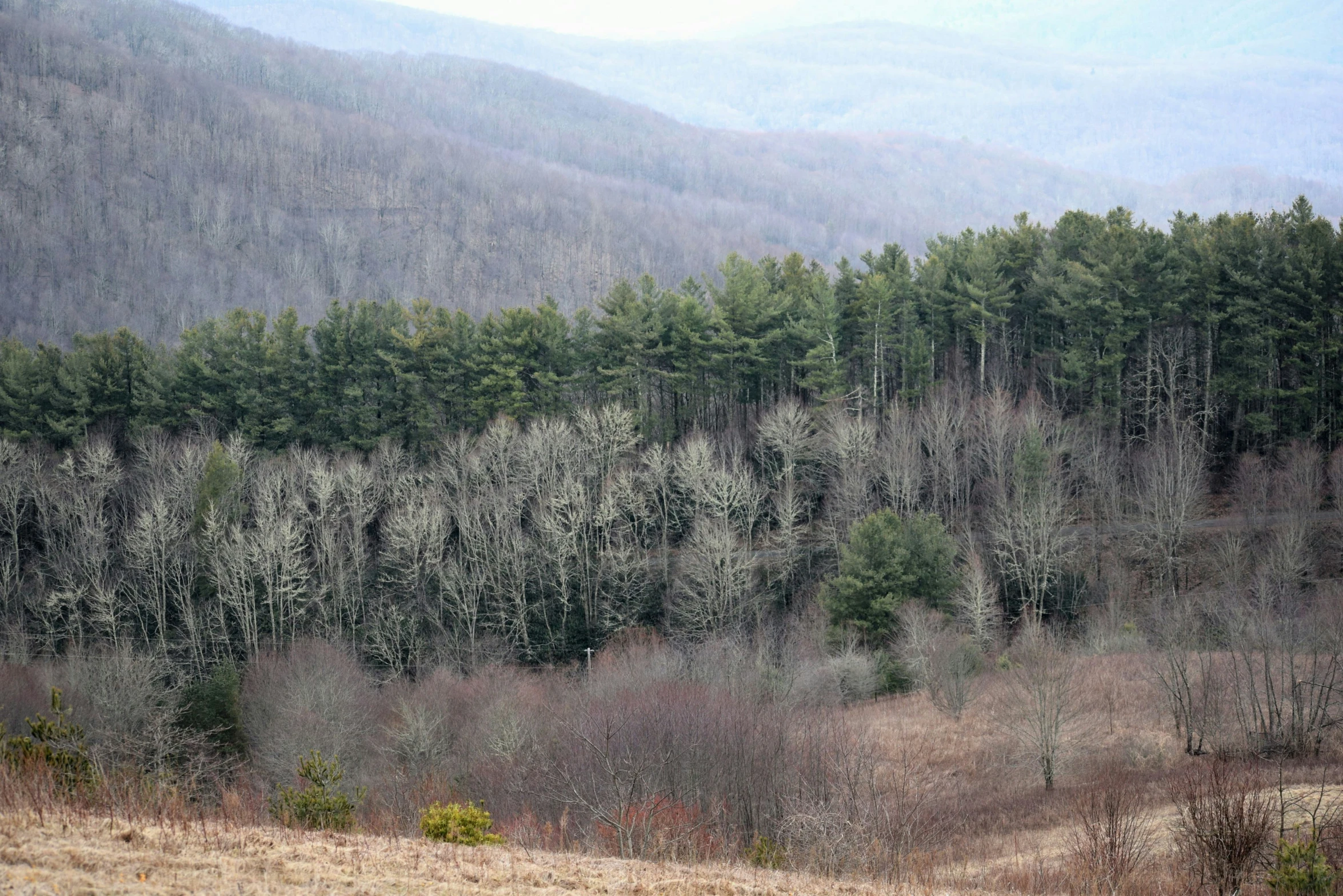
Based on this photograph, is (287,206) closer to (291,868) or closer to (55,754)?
(55,754)

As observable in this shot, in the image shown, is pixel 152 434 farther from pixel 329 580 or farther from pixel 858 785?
pixel 858 785

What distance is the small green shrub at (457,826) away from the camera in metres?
16.0

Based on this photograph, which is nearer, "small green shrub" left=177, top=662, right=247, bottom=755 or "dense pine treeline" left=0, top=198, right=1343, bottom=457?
"small green shrub" left=177, top=662, right=247, bottom=755

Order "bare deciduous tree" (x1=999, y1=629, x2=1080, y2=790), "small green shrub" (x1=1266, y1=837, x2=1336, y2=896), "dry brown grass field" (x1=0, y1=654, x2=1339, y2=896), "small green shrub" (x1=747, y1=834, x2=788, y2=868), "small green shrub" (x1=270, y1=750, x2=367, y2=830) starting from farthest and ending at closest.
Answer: "bare deciduous tree" (x1=999, y1=629, x2=1080, y2=790) < "small green shrub" (x1=747, y1=834, x2=788, y2=868) < "small green shrub" (x1=270, y1=750, x2=367, y2=830) < "small green shrub" (x1=1266, y1=837, x2=1336, y2=896) < "dry brown grass field" (x1=0, y1=654, x2=1339, y2=896)

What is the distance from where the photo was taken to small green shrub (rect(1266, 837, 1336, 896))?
39.9 ft

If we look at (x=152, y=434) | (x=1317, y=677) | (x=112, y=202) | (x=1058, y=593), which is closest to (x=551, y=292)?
(x=112, y=202)

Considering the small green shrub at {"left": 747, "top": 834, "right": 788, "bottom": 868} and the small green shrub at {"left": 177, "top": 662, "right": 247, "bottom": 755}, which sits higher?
the small green shrub at {"left": 747, "top": 834, "right": 788, "bottom": 868}

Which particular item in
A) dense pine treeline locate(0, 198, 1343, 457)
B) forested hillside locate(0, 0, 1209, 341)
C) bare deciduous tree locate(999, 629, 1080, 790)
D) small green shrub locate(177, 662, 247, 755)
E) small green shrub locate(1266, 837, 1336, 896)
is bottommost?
small green shrub locate(177, 662, 247, 755)

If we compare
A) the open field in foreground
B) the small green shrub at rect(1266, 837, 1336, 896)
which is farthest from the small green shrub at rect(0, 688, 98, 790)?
the small green shrub at rect(1266, 837, 1336, 896)

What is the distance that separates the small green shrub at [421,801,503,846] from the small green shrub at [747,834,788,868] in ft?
15.4

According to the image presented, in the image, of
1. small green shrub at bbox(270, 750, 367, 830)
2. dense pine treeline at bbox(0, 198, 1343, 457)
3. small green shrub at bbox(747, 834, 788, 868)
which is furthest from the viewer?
dense pine treeline at bbox(0, 198, 1343, 457)

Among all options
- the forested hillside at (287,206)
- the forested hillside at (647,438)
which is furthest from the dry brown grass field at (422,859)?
the forested hillside at (287,206)

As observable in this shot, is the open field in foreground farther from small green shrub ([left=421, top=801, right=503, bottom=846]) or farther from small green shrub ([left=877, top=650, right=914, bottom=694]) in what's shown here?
small green shrub ([left=877, top=650, right=914, bottom=694])

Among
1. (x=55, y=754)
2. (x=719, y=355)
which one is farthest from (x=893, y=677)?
(x=55, y=754)
